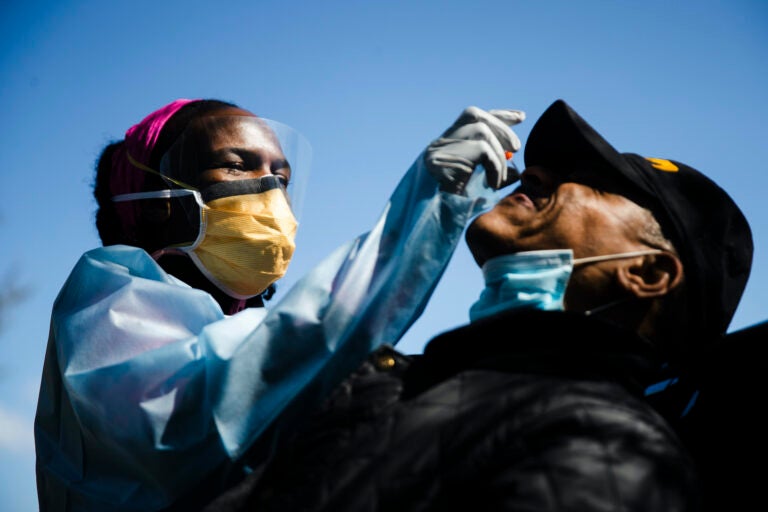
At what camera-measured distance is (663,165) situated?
9.72ft

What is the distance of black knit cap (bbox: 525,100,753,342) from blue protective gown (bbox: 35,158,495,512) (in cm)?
38

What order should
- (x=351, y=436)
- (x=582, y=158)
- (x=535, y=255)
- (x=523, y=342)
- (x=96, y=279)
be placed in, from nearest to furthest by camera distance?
(x=351, y=436), (x=523, y=342), (x=535, y=255), (x=582, y=158), (x=96, y=279)

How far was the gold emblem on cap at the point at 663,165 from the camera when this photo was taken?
2.93 meters

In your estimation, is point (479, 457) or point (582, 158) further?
point (582, 158)

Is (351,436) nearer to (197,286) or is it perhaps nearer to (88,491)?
(88,491)

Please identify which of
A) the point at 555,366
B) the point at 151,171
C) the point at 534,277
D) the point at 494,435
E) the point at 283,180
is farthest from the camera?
the point at 283,180

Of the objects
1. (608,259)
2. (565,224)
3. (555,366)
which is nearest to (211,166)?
(565,224)

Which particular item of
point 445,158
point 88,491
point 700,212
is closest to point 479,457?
point 445,158

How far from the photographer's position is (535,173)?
9.82ft

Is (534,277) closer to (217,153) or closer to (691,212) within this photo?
(691,212)

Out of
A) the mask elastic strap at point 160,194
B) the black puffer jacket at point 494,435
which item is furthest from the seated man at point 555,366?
the mask elastic strap at point 160,194

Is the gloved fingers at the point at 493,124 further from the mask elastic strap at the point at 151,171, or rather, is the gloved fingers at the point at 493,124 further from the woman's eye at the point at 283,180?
the mask elastic strap at the point at 151,171

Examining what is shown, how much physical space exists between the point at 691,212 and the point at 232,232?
6.94 ft

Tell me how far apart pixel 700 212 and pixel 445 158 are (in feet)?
2.92
